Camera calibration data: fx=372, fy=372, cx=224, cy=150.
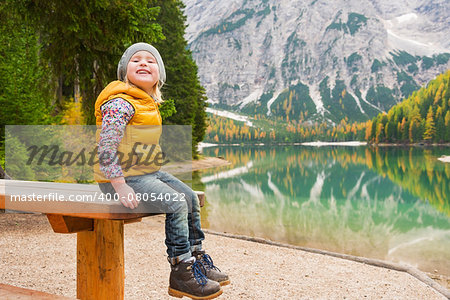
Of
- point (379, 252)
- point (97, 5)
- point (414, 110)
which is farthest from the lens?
point (414, 110)

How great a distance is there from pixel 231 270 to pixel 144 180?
3996 mm

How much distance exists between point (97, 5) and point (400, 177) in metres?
30.2

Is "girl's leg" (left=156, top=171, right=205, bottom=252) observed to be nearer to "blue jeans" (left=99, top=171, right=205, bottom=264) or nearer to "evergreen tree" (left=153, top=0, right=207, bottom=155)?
"blue jeans" (left=99, top=171, right=205, bottom=264)

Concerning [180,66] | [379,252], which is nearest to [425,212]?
[379,252]

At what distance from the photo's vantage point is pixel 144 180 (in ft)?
8.88

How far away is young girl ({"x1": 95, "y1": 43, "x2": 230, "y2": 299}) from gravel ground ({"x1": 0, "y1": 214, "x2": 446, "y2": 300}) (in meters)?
2.36

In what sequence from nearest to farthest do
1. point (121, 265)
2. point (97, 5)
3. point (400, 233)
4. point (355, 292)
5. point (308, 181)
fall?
1. point (121, 265)
2. point (355, 292)
3. point (97, 5)
4. point (400, 233)
5. point (308, 181)

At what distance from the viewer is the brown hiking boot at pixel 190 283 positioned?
8.67ft

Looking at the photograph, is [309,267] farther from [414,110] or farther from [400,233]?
[414,110]

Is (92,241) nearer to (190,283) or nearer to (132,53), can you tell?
(190,283)

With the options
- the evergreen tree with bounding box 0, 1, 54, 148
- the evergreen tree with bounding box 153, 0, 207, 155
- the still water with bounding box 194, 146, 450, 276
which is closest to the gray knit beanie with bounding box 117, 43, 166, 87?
the still water with bounding box 194, 146, 450, 276

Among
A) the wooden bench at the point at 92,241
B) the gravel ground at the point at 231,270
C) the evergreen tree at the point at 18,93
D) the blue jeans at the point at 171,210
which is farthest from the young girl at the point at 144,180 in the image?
the evergreen tree at the point at 18,93

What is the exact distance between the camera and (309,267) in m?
6.75

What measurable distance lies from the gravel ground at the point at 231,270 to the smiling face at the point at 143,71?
308 centimetres
